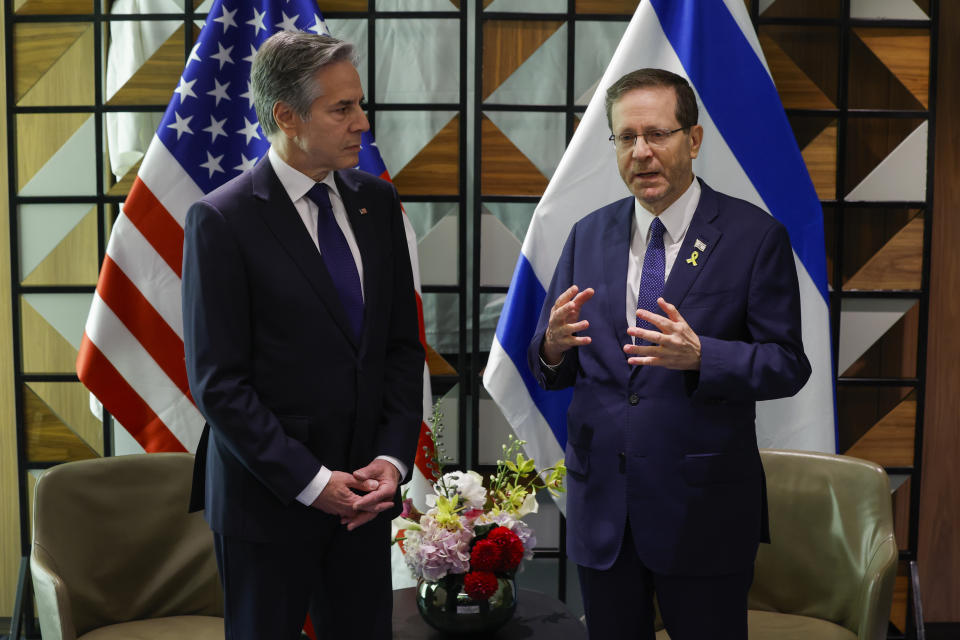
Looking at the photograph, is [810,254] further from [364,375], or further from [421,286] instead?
[364,375]

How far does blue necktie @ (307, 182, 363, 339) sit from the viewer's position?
172cm

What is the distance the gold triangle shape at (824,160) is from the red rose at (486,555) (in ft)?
5.97

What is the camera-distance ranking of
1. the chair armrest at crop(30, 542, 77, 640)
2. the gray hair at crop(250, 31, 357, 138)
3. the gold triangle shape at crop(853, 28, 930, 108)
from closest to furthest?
the gray hair at crop(250, 31, 357, 138), the chair armrest at crop(30, 542, 77, 640), the gold triangle shape at crop(853, 28, 930, 108)

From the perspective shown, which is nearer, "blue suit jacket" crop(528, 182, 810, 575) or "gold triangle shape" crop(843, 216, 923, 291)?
"blue suit jacket" crop(528, 182, 810, 575)

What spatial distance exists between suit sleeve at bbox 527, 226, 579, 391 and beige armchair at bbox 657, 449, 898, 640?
0.92 metres

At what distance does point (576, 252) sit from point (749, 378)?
18.8 inches

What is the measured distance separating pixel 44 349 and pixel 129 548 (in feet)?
3.42

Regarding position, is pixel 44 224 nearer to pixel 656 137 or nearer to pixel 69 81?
pixel 69 81

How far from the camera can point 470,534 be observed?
2143 millimetres

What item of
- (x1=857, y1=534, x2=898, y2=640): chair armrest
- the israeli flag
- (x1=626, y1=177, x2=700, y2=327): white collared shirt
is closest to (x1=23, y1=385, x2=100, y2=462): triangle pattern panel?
the israeli flag

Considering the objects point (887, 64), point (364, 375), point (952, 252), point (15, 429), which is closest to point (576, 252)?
point (364, 375)

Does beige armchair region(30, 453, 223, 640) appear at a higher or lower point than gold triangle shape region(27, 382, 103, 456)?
lower

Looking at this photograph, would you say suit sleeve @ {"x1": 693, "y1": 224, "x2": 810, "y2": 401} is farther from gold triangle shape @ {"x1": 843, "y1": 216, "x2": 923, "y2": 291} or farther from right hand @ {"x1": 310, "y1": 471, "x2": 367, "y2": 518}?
gold triangle shape @ {"x1": 843, "y1": 216, "x2": 923, "y2": 291}

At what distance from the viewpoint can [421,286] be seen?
3230 mm
